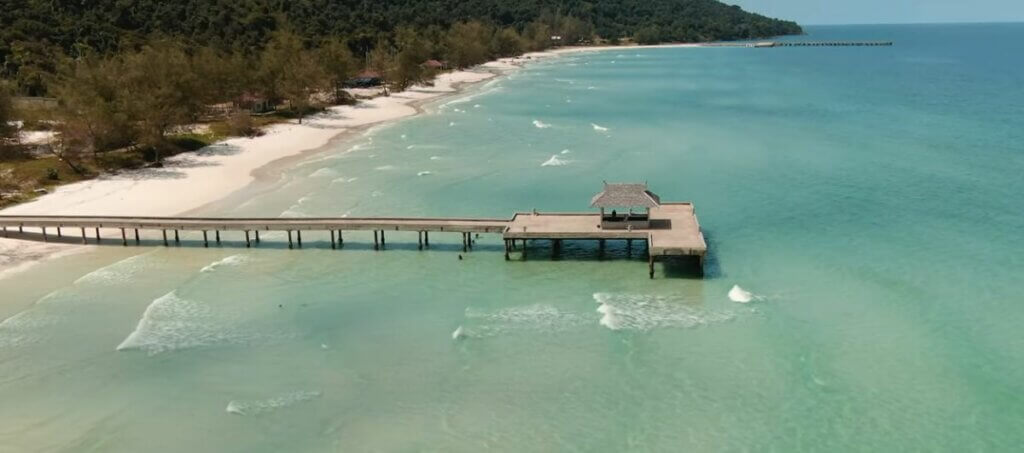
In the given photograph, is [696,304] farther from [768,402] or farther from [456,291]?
[456,291]

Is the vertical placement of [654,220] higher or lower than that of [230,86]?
lower

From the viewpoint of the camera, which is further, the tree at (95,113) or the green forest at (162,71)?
the green forest at (162,71)

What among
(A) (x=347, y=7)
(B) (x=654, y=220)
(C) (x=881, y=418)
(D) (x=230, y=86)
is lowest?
(C) (x=881, y=418)

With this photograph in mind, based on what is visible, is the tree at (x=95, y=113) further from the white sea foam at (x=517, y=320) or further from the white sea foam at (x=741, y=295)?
the white sea foam at (x=741, y=295)

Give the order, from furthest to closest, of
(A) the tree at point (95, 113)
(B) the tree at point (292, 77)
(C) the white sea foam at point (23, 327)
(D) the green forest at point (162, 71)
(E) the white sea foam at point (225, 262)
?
(B) the tree at point (292, 77) → (D) the green forest at point (162, 71) → (A) the tree at point (95, 113) → (E) the white sea foam at point (225, 262) → (C) the white sea foam at point (23, 327)

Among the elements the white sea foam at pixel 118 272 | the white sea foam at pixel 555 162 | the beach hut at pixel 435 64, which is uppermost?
the beach hut at pixel 435 64

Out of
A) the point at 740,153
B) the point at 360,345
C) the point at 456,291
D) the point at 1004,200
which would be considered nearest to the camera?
the point at 360,345

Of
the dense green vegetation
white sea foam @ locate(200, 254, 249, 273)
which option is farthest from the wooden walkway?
the dense green vegetation

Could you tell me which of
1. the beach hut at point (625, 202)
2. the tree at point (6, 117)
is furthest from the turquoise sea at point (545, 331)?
the tree at point (6, 117)

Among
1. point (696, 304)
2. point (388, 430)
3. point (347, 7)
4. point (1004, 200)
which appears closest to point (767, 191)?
point (1004, 200)
